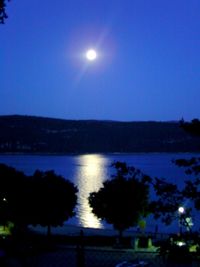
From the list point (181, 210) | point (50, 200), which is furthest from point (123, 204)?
point (181, 210)

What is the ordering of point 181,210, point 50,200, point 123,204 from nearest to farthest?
1. point 181,210
2. point 50,200
3. point 123,204

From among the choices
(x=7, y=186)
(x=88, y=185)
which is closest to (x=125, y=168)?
(x=7, y=186)

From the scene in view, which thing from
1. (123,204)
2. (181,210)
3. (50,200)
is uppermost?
(50,200)

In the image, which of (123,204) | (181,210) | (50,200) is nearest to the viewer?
(181,210)

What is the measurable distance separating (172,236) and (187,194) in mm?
413

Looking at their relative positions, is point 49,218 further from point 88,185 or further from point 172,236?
point 88,185

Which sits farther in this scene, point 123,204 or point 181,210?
point 123,204

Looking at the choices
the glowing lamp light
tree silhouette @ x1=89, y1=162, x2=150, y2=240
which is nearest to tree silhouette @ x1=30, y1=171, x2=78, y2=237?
tree silhouette @ x1=89, y1=162, x2=150, y2=240

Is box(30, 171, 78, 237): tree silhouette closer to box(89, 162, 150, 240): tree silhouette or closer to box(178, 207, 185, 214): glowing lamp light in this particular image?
box(89, 162, 150, 240): tree silhouette

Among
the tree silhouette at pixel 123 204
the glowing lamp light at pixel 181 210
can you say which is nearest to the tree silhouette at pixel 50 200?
the tree silhouette at pixel 123 204

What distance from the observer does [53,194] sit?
46781 mm

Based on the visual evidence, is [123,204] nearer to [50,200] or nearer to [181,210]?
[50,200]

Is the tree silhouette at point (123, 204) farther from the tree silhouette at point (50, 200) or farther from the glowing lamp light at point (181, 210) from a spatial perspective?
the glowing lamp light at point (181, 210)

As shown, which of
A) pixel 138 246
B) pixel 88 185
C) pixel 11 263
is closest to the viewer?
pixel 11 263
